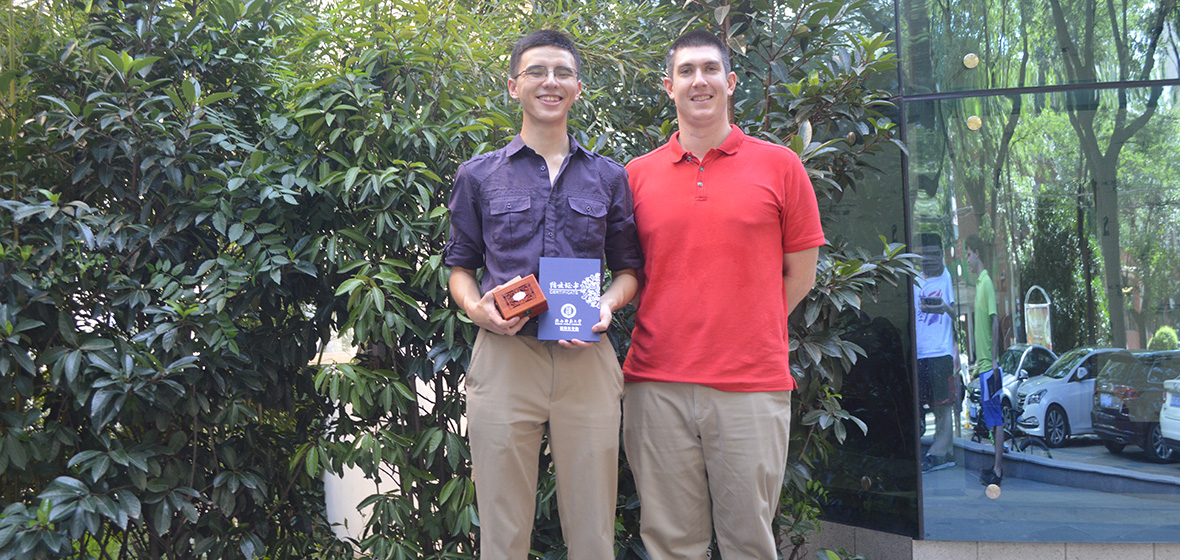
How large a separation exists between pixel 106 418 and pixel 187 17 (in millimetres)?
1478

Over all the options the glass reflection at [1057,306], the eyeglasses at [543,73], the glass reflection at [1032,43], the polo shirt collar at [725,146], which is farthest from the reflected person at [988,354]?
the eyeglasses at [543,73]

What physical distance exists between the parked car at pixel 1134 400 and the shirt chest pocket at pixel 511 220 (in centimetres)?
290

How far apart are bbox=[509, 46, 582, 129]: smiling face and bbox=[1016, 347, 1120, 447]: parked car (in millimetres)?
2649

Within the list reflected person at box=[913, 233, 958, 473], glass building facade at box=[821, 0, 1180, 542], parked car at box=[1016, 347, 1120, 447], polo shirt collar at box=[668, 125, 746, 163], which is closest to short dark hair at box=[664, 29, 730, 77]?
polo shirt collar at box=[668, 125, 746, 163]

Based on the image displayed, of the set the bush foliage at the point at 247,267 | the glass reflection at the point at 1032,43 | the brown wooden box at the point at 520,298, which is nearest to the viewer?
the brown wooden box at the point at 520,298

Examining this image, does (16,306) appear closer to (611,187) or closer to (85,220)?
(85,220)

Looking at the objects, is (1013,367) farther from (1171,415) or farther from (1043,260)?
(1171,415)

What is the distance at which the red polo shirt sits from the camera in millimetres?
2174

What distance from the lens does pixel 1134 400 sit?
3.55 metres

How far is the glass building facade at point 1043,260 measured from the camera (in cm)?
355

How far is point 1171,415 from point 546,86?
3.15 metres

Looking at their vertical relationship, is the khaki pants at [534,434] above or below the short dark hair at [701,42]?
below

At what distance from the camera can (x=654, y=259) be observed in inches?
88.6

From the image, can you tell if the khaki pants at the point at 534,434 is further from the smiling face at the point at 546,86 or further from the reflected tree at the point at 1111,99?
the reflected tree at the point at 1111,99
